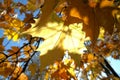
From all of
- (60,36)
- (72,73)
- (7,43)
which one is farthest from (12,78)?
(60,36)

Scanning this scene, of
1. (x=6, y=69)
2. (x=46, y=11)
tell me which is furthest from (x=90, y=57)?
(x=46, y=11)

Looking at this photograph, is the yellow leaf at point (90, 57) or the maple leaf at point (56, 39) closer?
the maple leaf at point (56, 39)

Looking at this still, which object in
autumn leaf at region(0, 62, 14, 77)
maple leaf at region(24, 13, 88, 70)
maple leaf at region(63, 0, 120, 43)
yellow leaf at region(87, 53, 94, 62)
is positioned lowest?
yellow leaf at region(87, 53, 94, 62)

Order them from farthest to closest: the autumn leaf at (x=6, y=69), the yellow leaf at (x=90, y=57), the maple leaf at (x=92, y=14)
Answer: the yellow leaf at (x=90, y=57) < the autumn leaf at (x=6, y=69) < the maple leaf at (x=92, y=14)

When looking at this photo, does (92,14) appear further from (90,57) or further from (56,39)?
(90,57)

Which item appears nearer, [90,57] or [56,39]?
[56,39]

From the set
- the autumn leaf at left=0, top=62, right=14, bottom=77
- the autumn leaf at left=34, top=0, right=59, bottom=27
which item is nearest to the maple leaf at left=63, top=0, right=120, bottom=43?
the autumn leaf at left=34, top=0, right=59, bottom=27

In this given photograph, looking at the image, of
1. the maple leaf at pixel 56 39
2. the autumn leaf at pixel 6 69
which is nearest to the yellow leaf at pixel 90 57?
the autumn leaf at pixel 6 69

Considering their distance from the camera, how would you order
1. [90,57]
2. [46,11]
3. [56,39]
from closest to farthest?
[46,11], [56,39], [90,57]

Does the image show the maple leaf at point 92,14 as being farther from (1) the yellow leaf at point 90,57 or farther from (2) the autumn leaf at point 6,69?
(1) the yellow leaf at point 90,57

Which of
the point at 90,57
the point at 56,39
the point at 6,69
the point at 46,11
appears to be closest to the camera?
the point at 46,11

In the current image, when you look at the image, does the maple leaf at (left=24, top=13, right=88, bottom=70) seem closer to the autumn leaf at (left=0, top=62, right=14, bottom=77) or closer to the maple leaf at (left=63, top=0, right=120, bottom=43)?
the maple leaf at (left=63, top=0, right=120, bottom=43)

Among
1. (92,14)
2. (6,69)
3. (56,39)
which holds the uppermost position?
(92,14)

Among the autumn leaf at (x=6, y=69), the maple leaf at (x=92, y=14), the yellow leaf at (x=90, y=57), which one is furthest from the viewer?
the yellow leaf at (x=90, y=57)
